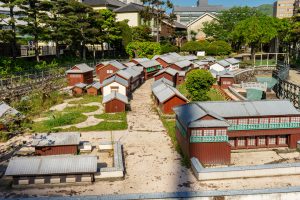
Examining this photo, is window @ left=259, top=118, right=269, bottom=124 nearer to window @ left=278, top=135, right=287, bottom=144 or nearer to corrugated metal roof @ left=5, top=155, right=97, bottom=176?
window @ left=278, top=135, right=287, bottom=144

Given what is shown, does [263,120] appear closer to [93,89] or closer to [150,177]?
[150,177]

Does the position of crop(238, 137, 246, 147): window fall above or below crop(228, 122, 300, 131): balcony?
below

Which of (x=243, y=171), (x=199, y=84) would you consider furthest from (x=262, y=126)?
(x=199, y=84)

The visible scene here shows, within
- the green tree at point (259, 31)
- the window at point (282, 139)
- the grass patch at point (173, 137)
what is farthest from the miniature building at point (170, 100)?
the green tree at point (259, 31)

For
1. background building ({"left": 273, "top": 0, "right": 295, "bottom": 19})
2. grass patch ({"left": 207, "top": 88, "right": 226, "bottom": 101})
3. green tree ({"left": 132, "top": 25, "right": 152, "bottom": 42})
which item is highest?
background building ({"left": 273, "top": 0, "right": 295, "bottom": 19})

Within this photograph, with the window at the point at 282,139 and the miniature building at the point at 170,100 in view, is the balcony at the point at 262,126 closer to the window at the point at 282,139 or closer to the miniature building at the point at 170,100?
the window at the point at 282,139

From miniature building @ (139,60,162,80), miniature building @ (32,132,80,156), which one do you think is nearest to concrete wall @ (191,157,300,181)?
miniature building @ (32,132,80,156)
